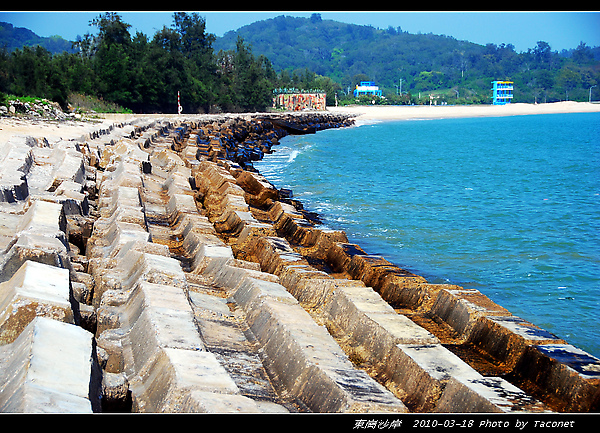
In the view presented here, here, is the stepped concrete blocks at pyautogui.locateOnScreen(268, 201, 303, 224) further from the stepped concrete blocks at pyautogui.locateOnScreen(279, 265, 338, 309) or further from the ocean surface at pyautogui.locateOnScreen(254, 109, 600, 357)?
the stepped concrete blocks at pyautogui.locateOnScreen(279, 265, 338, 309)

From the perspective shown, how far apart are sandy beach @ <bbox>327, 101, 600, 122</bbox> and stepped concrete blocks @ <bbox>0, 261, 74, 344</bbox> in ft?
331

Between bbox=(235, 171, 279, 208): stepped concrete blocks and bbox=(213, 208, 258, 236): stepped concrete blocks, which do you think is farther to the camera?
bbox=(235, 171, 279, 208): stepped concrete blocks

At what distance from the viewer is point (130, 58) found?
50188mm

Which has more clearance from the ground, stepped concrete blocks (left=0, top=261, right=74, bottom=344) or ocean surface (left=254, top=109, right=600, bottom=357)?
stepped concrete blocks (left=0, top=261, right=74, bottom=344)

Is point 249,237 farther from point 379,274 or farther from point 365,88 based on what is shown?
point 365,88

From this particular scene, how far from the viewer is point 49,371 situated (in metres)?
2.60

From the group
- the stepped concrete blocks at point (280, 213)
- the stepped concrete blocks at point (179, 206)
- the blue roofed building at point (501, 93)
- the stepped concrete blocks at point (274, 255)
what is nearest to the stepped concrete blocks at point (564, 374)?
the stepped concrete blocks at point (274, 255)

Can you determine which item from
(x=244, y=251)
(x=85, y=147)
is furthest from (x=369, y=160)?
(x=244, y=251)

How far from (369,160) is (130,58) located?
1150 inches

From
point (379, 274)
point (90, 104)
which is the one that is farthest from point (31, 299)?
point (90, 104)

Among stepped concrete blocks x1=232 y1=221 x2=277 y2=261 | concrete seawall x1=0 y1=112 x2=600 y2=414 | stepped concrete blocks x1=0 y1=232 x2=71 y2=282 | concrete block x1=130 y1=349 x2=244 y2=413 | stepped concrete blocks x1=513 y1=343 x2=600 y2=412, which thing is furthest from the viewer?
stepped concrete blocks x1=232 y1=221 x2=277 y2=261

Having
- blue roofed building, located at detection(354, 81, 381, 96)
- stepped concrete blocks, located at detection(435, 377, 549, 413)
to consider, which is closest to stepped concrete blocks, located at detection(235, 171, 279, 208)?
stepped concrete blocks, located at detection(435, 377, 549, 413)

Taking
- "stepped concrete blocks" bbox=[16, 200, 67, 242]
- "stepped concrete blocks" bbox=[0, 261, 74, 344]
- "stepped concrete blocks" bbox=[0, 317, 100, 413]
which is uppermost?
"stepped concrete blocks" bbox=[16, 200, 67, 242]

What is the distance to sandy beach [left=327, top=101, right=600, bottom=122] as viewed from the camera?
11006 cm
